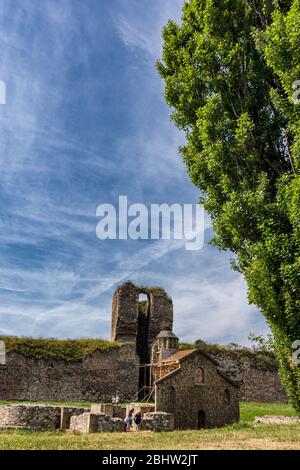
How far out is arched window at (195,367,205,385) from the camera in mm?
24750

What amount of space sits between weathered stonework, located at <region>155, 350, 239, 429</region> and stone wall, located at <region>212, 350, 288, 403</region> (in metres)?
8.80

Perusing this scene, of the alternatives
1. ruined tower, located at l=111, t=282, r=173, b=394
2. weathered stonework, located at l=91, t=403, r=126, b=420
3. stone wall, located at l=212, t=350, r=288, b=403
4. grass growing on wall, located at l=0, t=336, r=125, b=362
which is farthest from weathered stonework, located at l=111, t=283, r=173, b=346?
weathered stonework, located at l=91, t=403, r=126, b=420

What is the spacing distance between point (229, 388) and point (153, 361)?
825cm

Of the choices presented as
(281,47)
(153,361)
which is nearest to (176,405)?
(153,361)

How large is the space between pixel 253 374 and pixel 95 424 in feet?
65.7

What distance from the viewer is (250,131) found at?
47.1ft

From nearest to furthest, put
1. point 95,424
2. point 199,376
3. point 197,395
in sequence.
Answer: point 95,424, point 197,395, point 199,376

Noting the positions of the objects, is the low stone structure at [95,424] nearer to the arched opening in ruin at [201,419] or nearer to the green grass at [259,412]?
the arched opening in ruin at [201,419]

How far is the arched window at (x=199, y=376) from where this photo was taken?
→ 81.2 feet

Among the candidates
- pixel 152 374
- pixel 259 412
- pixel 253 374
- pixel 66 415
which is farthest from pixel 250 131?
pixel 253 374

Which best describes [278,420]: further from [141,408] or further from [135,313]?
[135,313]

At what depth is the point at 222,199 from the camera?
15.1 meters
